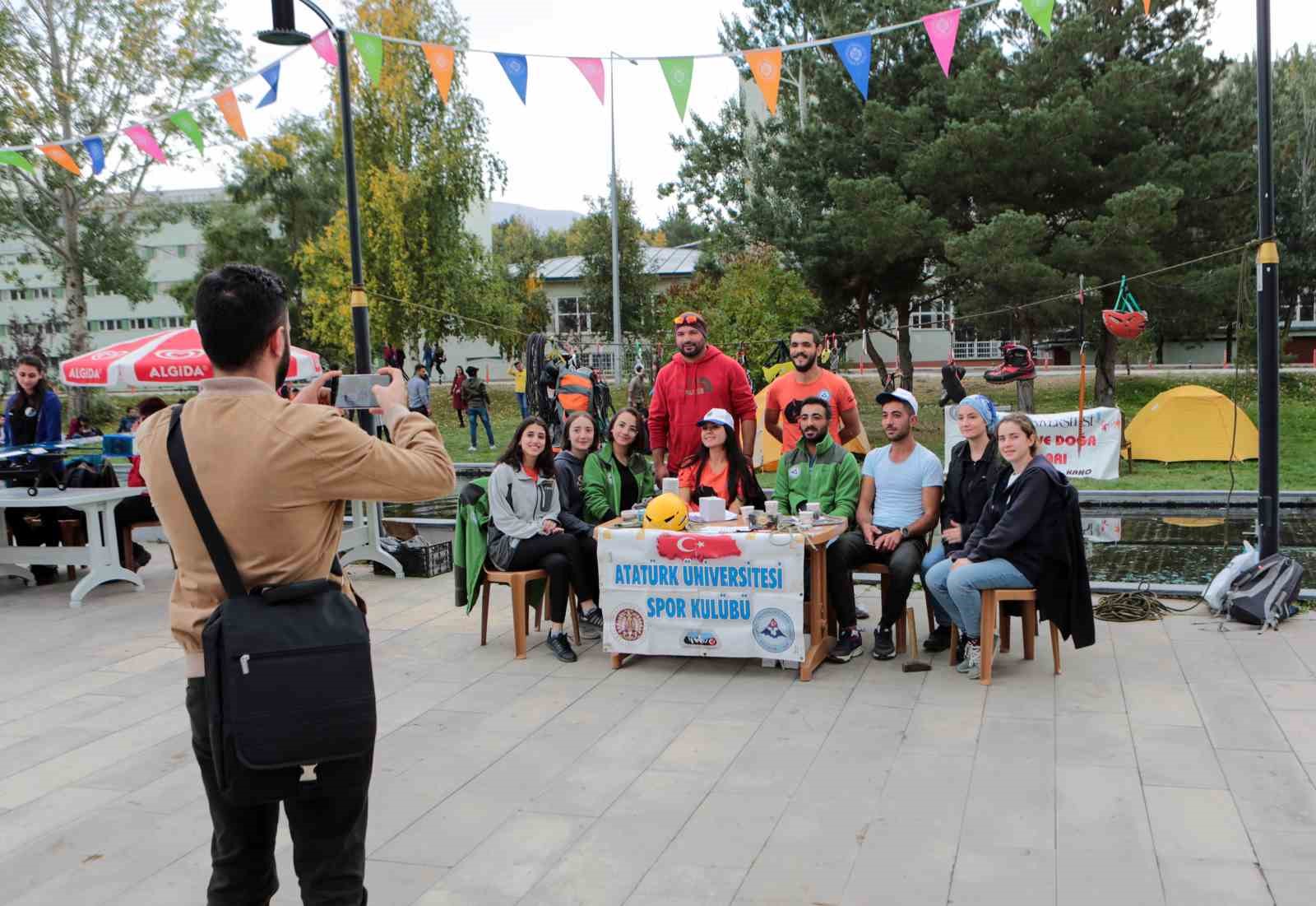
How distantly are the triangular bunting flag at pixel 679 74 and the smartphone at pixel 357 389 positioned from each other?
5.97 metres

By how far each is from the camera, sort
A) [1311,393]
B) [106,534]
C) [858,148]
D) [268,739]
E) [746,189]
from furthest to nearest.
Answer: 1. [746,189]
2. [1311,393]
3. [858,148]
4. [106,534]
5. [268,739]

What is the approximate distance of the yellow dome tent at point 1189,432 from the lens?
1458 cm

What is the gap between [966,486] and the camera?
5539mm

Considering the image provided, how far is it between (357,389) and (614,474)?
12.7ft

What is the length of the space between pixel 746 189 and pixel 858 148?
7.81m

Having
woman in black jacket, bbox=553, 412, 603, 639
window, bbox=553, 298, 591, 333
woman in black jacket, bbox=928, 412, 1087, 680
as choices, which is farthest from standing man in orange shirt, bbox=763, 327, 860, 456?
window, bbox=553, 298, 591, 333

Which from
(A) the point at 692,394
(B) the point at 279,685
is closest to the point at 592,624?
(A) the point at 692,394

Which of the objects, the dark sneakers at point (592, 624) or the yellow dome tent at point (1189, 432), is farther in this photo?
the yellow dome tent at point (1189, 432)

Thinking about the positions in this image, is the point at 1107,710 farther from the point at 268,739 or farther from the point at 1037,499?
the point at 268,739

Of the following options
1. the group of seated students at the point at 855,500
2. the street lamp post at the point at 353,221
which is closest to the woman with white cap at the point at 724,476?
the group of seated students at the point at 855,500

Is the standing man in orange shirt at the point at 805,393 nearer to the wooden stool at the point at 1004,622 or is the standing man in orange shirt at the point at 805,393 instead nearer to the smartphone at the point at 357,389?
the wooden stool at the point at 1004,622

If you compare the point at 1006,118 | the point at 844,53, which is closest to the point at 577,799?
the point at 844,53

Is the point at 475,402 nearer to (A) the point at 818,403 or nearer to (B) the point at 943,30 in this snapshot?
(B) the point at 943,30

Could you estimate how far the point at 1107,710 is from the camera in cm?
461
